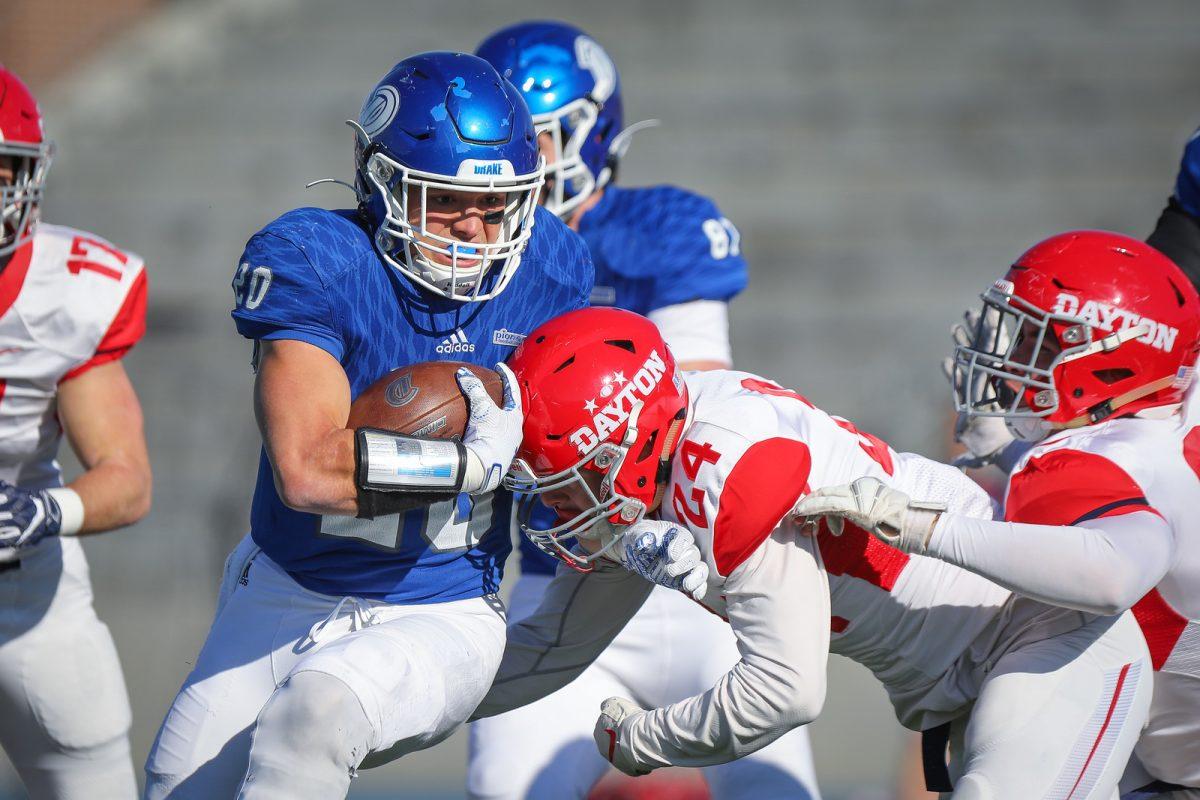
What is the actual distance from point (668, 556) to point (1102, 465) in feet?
2.77

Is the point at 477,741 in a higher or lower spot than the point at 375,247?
lower

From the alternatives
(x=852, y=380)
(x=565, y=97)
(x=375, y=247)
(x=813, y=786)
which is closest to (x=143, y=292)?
(x=375, y=247)

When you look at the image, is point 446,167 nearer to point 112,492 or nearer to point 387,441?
point 387,441

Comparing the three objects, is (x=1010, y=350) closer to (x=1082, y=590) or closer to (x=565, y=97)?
(x=1082, y=590)

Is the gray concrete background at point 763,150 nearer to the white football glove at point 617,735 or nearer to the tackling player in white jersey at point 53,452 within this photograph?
the tackling player in white jersey at point 53,452

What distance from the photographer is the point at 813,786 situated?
10.1 feet

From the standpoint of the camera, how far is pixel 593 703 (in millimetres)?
3412

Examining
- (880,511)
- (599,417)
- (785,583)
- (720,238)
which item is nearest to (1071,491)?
(880,511)

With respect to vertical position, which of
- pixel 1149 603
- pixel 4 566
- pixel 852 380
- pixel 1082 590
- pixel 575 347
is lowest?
pixel 852 380

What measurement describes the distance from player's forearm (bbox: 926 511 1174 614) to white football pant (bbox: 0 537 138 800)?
2.05m

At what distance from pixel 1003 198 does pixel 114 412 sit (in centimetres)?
611

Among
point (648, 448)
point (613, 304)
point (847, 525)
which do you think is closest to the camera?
point (648, 448)

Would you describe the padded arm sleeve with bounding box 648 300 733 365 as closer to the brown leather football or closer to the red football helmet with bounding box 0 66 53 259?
the brown leather football

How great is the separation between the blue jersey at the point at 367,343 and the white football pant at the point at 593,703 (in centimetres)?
61
